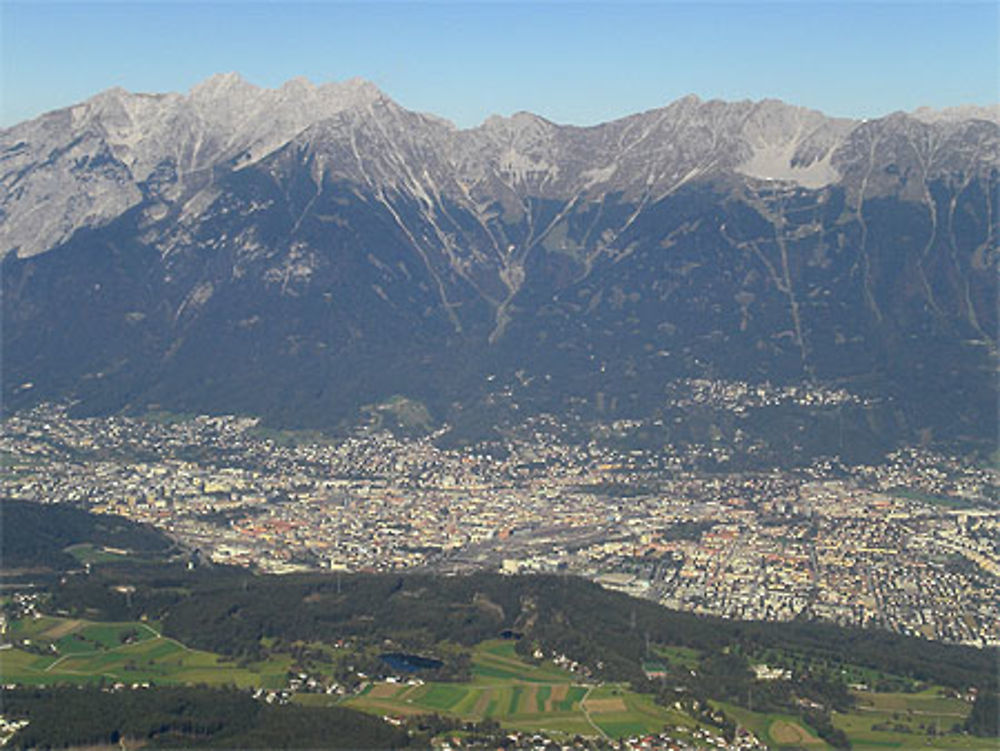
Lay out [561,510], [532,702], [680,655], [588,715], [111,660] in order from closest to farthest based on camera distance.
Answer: [588,715]
[532,702]
[111,660]
[680,655]
[561,510]

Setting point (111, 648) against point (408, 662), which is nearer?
point (408, 662)

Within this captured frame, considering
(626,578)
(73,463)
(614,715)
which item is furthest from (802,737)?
(73,463)

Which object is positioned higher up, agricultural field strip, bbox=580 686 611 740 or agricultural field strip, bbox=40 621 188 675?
agricultural field strip, bbox=40 621 188 675

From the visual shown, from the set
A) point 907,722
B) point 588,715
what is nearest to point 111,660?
point 588,715

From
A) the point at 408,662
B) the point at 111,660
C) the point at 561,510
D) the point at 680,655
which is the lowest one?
Answer: the point at 680,655

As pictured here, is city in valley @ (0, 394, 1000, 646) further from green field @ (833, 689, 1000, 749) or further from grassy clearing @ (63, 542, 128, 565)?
green field @ (833, 689, 1000, 749)

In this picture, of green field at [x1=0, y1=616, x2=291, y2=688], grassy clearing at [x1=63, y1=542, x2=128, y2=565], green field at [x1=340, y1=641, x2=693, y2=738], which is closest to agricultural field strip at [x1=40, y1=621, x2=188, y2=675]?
green field at [x1=0, y1=616, x2=291, y2=688]

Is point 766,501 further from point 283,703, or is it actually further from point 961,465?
point 283,703

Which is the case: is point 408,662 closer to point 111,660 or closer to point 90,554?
point 111,660
